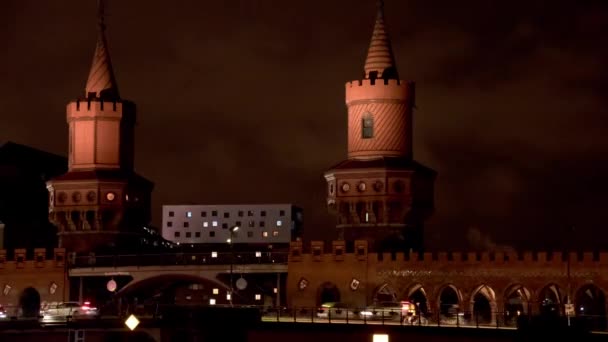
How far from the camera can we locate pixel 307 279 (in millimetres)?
107625

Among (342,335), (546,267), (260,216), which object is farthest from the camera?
(260,216)

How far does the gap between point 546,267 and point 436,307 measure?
25.5ft

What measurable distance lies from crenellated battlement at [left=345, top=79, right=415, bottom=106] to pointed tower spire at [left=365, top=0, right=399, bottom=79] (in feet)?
3.09

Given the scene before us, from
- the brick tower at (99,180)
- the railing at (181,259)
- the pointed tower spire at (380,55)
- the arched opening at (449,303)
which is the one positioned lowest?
the arched opening at (449,303)

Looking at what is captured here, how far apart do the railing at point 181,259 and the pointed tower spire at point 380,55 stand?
14713mm

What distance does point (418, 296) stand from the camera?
113938mm

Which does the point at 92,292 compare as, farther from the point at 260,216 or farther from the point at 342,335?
the point at 260,216

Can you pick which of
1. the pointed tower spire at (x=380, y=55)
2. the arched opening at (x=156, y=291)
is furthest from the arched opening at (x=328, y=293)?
the pointed tower spire at (x=380, y=55)

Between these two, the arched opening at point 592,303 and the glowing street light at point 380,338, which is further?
the arched opening at point 592,303

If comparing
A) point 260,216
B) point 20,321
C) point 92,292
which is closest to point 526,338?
point 20,321

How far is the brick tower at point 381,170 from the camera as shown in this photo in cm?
10881

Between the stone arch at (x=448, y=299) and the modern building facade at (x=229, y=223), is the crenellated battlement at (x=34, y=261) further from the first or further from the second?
the modern building facade at (x=229, y=223)

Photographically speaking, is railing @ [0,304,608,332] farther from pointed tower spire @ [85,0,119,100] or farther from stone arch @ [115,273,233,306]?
pointed tower spire @ [85,0,119,100]

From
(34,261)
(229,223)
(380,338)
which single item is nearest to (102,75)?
(34,261)
